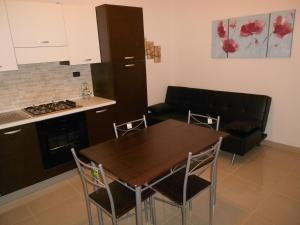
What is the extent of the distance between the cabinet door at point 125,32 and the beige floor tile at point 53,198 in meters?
1.78

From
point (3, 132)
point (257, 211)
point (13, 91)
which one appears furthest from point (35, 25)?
point (257, 211)

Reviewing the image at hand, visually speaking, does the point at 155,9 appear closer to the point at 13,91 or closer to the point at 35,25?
the point at 35,25

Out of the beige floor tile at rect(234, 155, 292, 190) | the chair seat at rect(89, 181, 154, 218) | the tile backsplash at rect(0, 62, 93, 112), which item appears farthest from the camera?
the tile backsplash at rect(0, 62, 93, 112)

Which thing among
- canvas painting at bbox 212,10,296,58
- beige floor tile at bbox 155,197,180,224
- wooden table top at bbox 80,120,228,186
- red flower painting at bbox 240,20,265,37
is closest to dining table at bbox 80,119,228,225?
→ wooden table top at bbox 80,120,228,186

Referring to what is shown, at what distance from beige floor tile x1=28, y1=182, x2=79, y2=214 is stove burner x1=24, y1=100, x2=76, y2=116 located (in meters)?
0.95

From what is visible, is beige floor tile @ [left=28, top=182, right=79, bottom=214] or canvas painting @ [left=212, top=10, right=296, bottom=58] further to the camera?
canvas painting @ [left=212, top=10, right=296, bottom=58]

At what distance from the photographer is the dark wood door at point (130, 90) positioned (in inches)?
130

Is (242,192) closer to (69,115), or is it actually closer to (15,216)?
(69,115)

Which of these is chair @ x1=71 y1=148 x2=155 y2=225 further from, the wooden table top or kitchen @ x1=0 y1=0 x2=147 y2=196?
kitchen @ x1=0 y1=0 x2=147 y2=196

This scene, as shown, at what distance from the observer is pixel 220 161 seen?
129 inches

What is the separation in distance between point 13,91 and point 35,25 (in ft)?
2.89

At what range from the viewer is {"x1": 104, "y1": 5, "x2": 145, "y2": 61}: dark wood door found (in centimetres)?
306

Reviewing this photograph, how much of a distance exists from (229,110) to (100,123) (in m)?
1.98

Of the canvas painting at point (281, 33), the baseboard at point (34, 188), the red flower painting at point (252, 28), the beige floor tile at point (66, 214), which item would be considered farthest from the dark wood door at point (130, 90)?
the canvas painting at point (281, 33)
